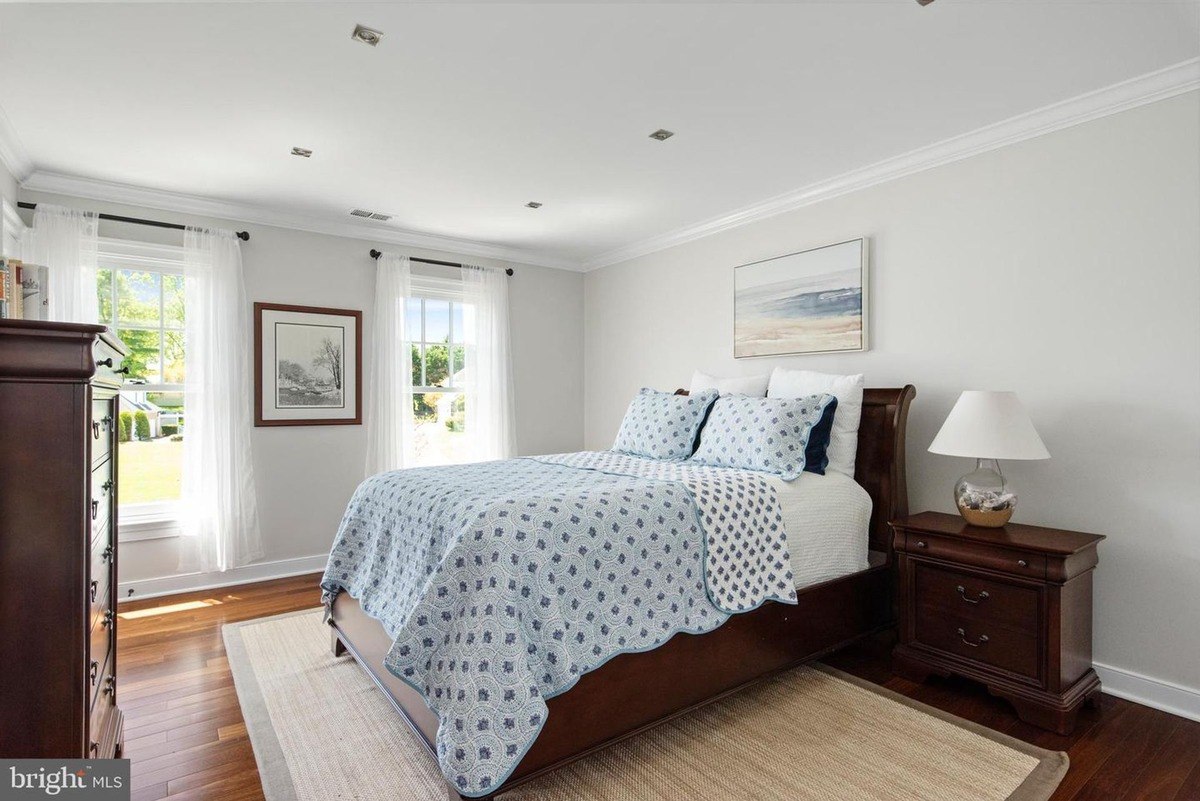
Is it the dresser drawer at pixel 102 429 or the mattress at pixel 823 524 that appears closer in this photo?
the dresser drawer at pixel 102 429

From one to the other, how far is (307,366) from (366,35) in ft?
8.95

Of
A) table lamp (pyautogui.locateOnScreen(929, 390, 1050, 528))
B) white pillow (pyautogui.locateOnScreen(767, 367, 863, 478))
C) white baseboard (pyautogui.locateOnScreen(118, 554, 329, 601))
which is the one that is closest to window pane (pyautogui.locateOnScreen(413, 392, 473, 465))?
white baseboard (pyautogui.locateOnScreen(118, 554, 329, 601))

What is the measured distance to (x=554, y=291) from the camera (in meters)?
5.55

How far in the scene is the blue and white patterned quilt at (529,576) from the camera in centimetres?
173

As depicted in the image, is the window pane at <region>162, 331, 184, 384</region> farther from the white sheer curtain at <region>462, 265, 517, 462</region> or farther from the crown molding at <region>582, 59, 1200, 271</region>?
the crown molding at <region>582, 59, 1200, 271</region>

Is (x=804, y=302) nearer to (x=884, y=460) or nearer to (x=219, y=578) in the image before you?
(x=884, y=460)

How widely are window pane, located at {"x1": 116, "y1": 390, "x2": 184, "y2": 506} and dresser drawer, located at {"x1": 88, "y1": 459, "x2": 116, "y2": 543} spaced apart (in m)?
2.41

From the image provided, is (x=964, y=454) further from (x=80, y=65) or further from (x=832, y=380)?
(x=80, y=65)

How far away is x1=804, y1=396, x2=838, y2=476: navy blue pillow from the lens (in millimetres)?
2965

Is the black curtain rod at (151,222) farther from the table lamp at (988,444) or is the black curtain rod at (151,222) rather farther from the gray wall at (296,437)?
the table lamp at (988,444)

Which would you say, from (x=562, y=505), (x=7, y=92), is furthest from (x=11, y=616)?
(x=7, y=92)

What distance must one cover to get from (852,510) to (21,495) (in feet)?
9.37

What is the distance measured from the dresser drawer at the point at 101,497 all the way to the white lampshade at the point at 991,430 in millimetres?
2875

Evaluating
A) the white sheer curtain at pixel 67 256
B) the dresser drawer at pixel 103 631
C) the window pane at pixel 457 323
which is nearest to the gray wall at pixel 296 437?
the white sheer curtain at pixel 67 256
